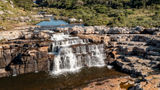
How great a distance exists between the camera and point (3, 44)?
113ft

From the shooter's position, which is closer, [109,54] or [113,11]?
[109,54]

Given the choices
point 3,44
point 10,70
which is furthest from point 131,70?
point 3,44

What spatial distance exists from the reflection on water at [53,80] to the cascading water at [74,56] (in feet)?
9.29

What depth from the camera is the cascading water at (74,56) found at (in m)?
33.7

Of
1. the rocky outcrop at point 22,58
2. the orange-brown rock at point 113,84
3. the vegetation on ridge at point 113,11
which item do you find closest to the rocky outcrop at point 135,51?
the orange-brown rock at point 113,84

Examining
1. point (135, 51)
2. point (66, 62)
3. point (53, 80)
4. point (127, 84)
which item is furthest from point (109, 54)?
point (53, 80)

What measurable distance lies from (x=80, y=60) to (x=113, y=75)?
28.2 ft

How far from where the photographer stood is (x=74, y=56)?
34.8m

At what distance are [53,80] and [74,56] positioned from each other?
8516mm

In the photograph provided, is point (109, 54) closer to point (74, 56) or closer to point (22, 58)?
point (74, 56)

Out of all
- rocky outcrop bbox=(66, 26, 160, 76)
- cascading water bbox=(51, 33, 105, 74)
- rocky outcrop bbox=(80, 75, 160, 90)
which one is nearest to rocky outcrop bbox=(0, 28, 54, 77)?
cascading water bbox=(51, 33, 105, 74)

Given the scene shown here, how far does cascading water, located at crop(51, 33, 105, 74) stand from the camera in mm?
33656

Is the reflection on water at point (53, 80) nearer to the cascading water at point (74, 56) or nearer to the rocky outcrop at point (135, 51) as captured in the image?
the cascading water at point (74, 56)

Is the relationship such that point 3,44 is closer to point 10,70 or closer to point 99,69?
point 10,70
